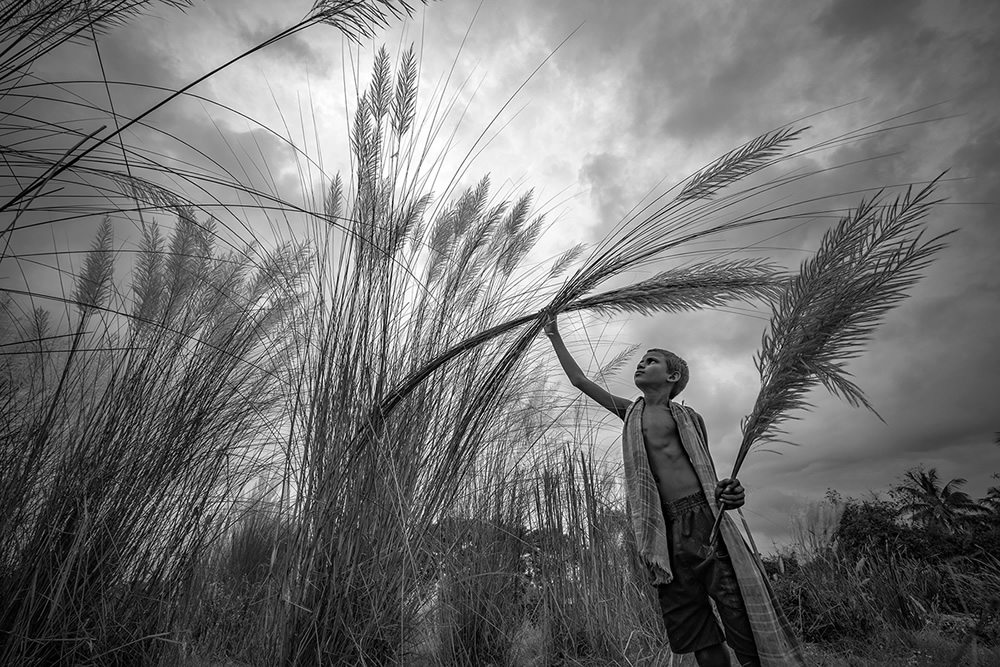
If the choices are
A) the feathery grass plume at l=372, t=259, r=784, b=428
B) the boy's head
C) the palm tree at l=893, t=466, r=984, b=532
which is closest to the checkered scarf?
the boy's head

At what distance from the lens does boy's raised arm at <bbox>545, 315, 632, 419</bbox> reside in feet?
8.67

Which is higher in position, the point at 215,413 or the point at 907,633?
the point at 215,413

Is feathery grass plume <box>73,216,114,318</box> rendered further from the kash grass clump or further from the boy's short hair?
the boy's short hair

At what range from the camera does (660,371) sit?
3.08m

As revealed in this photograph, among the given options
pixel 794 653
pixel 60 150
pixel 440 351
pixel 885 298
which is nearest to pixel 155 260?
pixel 60 150

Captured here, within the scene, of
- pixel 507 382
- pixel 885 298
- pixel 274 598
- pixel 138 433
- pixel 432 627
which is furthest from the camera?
pixel 432 627

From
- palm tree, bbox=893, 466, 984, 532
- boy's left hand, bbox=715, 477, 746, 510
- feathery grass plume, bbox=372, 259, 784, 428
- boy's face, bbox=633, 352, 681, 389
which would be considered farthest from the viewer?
palm tree, bbox=893, 466, 984, 532

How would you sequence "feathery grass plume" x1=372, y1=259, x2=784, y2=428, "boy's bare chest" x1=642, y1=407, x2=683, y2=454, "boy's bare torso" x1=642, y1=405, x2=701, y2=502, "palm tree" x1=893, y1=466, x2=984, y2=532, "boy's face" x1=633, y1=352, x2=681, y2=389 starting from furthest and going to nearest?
"palm tree" x1=893, y1=466, x2=984, y2=532, "boy's face" x1=633, y1=352, x2=681, y2=389, "boy's bare chest" x1=642, y1=407, x2=683, y2=454, "boy's bare torso" x1=642, y1=405, x2=701, y2=502, "feathery grass plume" x1=372, y1=259, x2=784, y2=428

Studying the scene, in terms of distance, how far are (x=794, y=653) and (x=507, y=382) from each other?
168 cm

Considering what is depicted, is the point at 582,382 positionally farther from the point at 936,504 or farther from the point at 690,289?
the point at 936,504

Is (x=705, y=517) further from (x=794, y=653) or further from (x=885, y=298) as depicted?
(x=885, y=298)

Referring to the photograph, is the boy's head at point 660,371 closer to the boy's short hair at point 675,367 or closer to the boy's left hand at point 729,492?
the boy's short hair at point 675,367

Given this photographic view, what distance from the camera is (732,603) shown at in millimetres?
2449

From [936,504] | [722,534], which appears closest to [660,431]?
[722,534]
